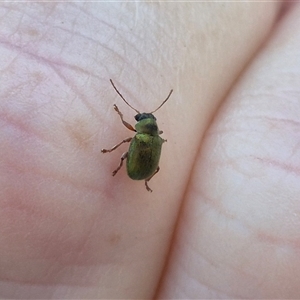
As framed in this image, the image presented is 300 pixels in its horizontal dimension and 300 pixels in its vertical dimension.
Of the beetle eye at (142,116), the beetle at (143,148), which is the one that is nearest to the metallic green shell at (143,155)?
the beetle at (143,148)

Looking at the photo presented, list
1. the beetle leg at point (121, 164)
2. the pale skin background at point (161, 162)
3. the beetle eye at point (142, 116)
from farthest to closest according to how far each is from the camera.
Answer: the beetle eye at point (142, 116), the beetle leg at point (121, 164), the pale skin background at point (161, 162)

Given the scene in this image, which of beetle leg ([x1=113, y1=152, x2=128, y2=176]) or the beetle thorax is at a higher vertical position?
the beetle thorax

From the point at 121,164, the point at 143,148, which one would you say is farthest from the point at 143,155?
the point at 121,164

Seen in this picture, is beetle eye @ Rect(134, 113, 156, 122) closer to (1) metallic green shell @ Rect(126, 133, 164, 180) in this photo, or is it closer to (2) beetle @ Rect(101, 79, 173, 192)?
(2) beetle @ Rect(101, 79, 173, 192)

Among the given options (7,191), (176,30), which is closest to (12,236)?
(7,191)

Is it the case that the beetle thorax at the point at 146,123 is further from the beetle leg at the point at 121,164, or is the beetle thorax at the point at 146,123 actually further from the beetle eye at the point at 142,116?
the beetle leg at the point at 121,164

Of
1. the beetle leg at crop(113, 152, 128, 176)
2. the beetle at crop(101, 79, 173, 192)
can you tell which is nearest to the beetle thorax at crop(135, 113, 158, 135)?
the beetle at crop(101, 79, 173, 192)
